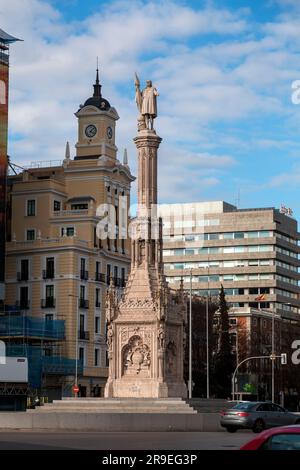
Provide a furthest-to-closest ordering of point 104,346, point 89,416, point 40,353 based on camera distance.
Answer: point 104,346 → point 40,353 → point 89,416

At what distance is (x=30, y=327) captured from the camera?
84.2m

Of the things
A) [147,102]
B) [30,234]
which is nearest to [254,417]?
[147,102]

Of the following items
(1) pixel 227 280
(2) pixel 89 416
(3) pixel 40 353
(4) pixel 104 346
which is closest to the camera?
(2) pixel 89 416

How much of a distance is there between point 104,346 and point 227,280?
51517mm

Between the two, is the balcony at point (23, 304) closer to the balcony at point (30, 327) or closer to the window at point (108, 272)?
the balcony at point (30, 327)

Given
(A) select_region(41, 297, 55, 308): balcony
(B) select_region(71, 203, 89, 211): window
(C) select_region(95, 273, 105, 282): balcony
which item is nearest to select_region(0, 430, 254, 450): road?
(A) select_region(41, 297, 55, 308): balcony

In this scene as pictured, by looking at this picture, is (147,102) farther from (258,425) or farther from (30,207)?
(30,207)

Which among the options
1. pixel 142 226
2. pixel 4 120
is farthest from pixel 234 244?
pixel 142 226

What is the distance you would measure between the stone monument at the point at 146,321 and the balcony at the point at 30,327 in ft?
120

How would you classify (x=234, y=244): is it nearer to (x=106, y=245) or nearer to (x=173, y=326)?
(x=106, y=245)

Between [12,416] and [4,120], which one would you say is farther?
[4,120]

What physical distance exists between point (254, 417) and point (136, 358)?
8167 mm

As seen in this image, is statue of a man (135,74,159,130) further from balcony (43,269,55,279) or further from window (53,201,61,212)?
window (53,201,61,212)

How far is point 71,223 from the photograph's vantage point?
92.8 m
